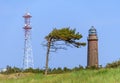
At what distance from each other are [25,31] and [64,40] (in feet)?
68.2

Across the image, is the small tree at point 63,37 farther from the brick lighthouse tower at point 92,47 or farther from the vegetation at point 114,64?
the brick lighthouse tower at point 92,47

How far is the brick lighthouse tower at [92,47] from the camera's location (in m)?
40.9

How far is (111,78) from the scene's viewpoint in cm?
1112

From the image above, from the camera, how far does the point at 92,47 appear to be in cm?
4178

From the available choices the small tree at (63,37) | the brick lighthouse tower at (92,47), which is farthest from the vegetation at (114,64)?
the brick lighthouse tower at (92,47)

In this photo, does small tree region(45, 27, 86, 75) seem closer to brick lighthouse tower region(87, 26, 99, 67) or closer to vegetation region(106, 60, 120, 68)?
vegetation region(106, 60, 120, 68)

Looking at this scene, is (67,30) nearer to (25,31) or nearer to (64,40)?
(64,40)

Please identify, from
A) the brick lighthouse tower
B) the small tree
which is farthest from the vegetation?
the brick lighthouse tower

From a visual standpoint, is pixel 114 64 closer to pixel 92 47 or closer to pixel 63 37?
pixel 63 37

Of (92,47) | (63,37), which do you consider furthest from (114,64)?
(92,47)

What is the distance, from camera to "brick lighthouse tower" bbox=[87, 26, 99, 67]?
134 feet

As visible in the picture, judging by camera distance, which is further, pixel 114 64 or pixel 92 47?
pixel 92 47

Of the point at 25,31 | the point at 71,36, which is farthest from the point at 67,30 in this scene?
the point at 25,31

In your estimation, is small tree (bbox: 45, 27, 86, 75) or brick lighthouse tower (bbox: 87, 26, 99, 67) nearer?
small tree (bbox: 45, 27, 86, 75)
